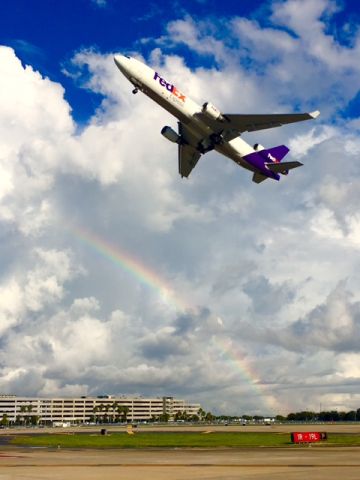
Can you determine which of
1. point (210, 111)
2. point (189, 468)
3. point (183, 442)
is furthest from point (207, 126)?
point (189, 468)

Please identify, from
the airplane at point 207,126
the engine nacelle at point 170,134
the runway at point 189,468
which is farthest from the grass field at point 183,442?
the engine nacelle at point 170,134

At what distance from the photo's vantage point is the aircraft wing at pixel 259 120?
69625 millimetres

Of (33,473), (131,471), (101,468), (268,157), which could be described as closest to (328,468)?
(131,471)

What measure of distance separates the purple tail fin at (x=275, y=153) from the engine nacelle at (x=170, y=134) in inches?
456

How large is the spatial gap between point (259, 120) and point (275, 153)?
50.1ft

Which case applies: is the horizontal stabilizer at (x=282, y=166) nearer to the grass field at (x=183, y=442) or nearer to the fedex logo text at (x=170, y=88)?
the fedex logo text at (x=170, y=88)

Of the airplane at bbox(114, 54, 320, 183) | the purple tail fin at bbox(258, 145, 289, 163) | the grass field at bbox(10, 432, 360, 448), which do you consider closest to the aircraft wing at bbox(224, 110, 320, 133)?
the airplane at bbox(114, 54, 320, 183)

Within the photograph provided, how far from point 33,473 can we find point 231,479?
1212 cm

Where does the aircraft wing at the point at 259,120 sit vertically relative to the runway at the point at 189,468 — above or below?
above

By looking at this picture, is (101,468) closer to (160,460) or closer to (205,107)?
(160,460)

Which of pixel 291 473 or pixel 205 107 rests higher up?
pixel 205 107

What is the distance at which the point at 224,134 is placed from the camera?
7331cm

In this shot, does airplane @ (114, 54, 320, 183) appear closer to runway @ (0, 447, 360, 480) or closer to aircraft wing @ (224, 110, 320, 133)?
aircraft wing @ (224, 110, 320, 133)

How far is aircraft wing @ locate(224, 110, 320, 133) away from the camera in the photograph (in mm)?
69625
